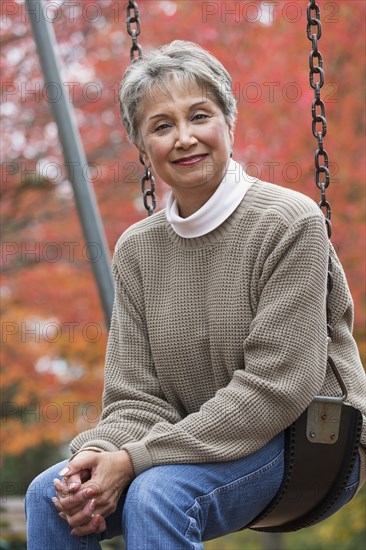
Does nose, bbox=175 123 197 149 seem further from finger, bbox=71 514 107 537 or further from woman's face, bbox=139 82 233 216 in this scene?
finger, bbox=71 514 107 537

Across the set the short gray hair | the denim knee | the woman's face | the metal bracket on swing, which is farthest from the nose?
the denim knee

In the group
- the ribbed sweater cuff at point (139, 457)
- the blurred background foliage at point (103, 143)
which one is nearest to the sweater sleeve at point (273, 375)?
the ribbed sweater cuff at point (139, 457)

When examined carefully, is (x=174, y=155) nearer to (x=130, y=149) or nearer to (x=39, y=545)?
(x=39, y=545)

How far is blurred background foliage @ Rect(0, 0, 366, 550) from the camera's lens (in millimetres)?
5715

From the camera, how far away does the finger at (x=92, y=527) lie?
222 centimetres

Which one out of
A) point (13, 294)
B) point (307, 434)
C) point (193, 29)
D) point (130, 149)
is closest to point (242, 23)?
point (193, 29)

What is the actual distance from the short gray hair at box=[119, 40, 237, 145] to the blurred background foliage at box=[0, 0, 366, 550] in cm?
312

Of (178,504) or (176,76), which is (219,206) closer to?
(176,76)

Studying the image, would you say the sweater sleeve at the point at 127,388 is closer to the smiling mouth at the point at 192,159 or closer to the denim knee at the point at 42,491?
the denim knee at the point at 42,491

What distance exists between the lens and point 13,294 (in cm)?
609

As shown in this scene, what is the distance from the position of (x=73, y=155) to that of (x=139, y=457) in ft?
6.66

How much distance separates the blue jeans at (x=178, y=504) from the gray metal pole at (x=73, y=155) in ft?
5.45

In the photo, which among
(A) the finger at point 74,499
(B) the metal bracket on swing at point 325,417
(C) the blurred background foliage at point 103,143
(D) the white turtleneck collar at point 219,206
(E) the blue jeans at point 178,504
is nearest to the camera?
(E) the blue jeans at point 178,504

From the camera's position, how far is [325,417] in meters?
2.34
